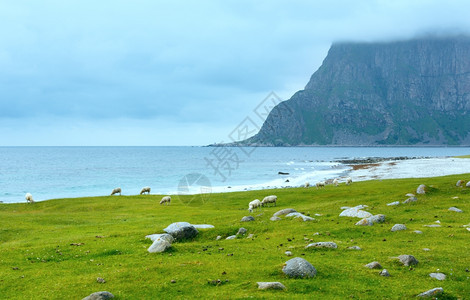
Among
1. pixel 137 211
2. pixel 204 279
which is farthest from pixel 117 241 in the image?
pixel 137 211

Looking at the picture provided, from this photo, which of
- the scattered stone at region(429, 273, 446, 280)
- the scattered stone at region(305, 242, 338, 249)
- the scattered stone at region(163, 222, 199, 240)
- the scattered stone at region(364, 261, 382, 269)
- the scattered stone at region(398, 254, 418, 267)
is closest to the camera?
the scattered stone at region(429, 273, 446, 280)

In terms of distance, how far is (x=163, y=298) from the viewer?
45.1 ft

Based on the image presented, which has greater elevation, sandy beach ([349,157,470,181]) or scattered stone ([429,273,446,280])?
scattered stone ([429,273,446,280])

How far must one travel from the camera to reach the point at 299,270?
15281 millimetres

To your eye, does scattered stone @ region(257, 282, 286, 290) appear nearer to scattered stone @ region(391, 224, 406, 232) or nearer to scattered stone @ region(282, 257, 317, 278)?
scattered stone @ region(282, 257, 317, 278)

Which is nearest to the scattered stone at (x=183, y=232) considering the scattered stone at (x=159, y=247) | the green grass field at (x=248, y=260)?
the green grass field at (x=248, y=260)

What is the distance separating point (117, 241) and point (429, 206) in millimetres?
27072

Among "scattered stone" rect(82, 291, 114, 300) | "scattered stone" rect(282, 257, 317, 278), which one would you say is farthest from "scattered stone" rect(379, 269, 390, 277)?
"scattered stone" rect(82, 291, 114, 300)

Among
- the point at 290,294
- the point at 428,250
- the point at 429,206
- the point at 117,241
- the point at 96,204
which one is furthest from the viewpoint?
the point at 96,204

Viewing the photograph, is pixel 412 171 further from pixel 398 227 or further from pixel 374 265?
pixel 374 265

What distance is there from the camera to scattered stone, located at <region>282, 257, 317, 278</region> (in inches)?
598

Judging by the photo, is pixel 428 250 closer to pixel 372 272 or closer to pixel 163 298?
pixel 372 272

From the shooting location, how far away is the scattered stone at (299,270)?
15.2 metres

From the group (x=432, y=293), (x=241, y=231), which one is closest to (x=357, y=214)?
(x=241, y=231)
